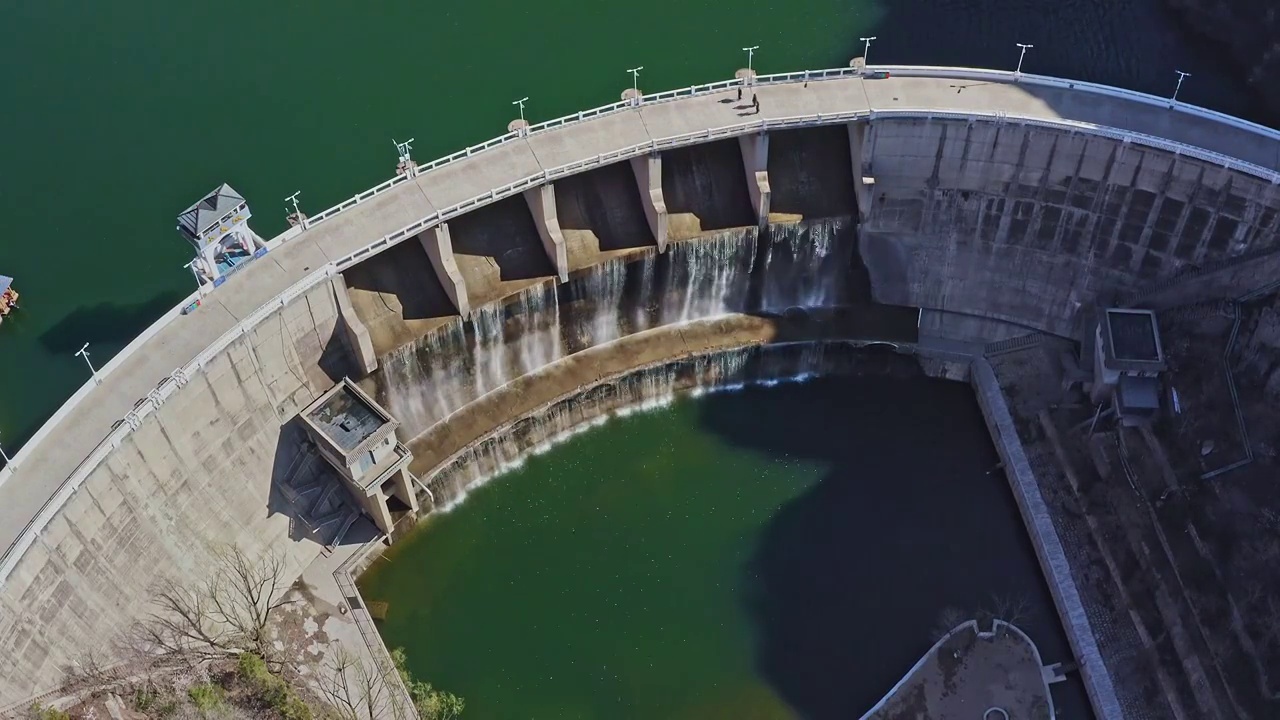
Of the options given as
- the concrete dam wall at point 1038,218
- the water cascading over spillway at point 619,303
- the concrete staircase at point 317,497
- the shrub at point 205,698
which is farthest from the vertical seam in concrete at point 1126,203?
the shrub at point 205,698

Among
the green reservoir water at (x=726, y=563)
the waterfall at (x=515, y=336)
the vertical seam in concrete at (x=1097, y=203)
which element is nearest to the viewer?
the green reservoir water at (x=726, y=563)

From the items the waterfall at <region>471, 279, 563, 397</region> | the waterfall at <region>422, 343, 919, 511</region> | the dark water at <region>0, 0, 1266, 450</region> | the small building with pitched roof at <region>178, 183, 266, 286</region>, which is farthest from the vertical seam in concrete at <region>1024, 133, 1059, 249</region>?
the small building with pitched roof at <region>178, 183, 266, 286</region>

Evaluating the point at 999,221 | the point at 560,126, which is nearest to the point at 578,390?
the point at 560,126

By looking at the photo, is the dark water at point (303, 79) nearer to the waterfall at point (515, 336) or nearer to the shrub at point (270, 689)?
the waterfall at point (515, 336)

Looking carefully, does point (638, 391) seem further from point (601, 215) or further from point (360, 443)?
point (360, 443)

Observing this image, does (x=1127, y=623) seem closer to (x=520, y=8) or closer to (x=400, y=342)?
(x=400, y=342)

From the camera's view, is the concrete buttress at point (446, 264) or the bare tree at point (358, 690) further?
the concrete buttress at point (446, 264)
